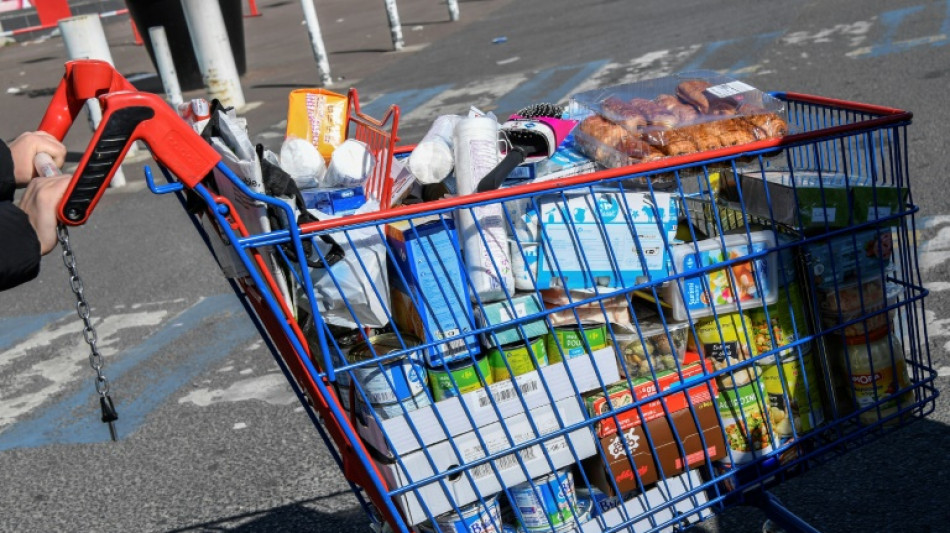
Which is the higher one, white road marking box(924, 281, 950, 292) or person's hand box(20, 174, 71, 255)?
person's hand box(20, 174, 71, 255)

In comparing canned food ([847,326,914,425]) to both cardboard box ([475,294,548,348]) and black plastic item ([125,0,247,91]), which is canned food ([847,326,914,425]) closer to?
cardboard box ([475,294,548,348])

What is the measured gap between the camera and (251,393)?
189 inches

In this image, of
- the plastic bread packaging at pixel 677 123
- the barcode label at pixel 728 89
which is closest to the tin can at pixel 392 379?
the plastic bread packaging at pixel 677 123

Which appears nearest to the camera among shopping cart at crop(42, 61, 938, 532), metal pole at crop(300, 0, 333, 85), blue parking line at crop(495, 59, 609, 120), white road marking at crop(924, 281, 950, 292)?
shopping cart at crop(42, 61, 938, 532)

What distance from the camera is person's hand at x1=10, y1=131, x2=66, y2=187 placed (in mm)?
2410

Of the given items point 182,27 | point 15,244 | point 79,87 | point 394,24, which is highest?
point 79,87

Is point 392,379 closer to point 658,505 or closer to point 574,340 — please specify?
point 574,340

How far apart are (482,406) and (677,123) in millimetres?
903

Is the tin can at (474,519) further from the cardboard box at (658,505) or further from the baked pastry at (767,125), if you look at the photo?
the baked pastry at (767,125)

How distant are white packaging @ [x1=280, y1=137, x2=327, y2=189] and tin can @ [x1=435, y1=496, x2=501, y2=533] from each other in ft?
2.71

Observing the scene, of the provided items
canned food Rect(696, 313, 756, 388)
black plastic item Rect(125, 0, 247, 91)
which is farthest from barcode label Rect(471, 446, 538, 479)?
black plastic item Rect(125, 0, 247, 91)

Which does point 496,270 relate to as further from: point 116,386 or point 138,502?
point 116,386

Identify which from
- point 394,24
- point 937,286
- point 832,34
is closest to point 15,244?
point 937,286

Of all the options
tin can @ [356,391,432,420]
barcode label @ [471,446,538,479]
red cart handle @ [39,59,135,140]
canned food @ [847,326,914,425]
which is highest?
red cart handle @ [39,59,135,140]
